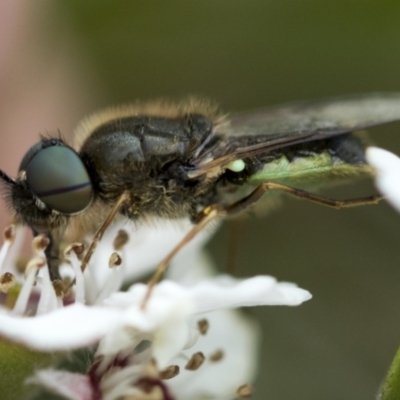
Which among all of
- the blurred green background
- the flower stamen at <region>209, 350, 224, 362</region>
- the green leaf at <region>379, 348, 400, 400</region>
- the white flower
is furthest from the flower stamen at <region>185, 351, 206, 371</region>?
the blurred green background

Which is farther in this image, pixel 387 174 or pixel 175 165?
pixel 175 165

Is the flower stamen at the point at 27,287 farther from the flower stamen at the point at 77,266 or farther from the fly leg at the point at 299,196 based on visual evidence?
the fly leg at the point at 299,196

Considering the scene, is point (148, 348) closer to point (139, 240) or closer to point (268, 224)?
point (139, 240)

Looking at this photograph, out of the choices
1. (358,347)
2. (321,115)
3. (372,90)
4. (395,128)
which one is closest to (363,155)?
(321,115)

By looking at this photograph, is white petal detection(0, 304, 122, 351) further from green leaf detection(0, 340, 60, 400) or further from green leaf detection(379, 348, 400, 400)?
green leaf detection(379, 348, 400, 400)

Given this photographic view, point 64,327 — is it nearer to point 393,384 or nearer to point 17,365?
point 17,365

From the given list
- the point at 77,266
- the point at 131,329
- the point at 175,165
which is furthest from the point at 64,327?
the point at 175,165

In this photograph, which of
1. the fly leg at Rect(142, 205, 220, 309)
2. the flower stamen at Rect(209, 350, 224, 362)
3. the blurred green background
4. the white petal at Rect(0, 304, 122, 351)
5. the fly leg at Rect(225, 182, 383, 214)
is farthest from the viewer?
the blurred green background

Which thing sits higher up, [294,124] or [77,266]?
[294,124]
